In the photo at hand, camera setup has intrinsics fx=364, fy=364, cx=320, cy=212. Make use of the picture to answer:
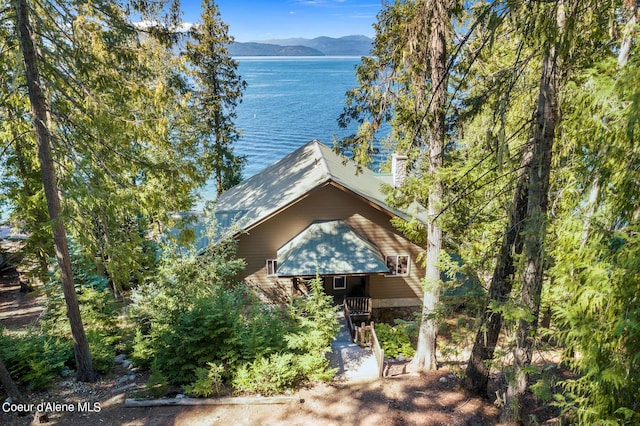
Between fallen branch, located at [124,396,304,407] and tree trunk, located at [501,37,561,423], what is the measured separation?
16.9 feet

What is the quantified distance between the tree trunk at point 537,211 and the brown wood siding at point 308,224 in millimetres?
9471

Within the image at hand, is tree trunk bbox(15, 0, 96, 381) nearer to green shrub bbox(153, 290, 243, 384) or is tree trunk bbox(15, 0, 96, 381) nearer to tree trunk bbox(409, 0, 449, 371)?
green shrub bbox(153, 290, 243, 384)

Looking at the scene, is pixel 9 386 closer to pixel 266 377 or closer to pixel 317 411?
pixel 266 377

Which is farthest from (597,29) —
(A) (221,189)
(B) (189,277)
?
(A) (221,189)

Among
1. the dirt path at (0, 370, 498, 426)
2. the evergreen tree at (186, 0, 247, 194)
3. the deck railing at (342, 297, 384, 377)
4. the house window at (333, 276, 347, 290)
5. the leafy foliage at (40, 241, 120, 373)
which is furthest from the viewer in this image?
the evergreen tree at (186, 0, 247, 194)

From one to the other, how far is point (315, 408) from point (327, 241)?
23.8 ft

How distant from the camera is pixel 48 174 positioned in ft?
26.3

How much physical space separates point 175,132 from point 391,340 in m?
15.1

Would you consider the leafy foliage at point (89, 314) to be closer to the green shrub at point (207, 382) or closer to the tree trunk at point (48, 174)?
the tree trunk at point (48, 174)

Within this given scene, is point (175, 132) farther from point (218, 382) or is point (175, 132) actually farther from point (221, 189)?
point (218, 382)

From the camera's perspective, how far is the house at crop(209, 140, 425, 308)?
571 inches

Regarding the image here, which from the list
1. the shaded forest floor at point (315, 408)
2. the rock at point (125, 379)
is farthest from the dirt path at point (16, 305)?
the shaded forest floor at point (315, 408)

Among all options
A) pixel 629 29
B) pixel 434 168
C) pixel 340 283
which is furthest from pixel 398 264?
pixel 629 29

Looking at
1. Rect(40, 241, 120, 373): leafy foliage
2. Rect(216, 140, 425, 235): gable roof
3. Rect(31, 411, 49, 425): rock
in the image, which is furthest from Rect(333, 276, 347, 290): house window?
Rect(31, 411, 49, 425): rock
